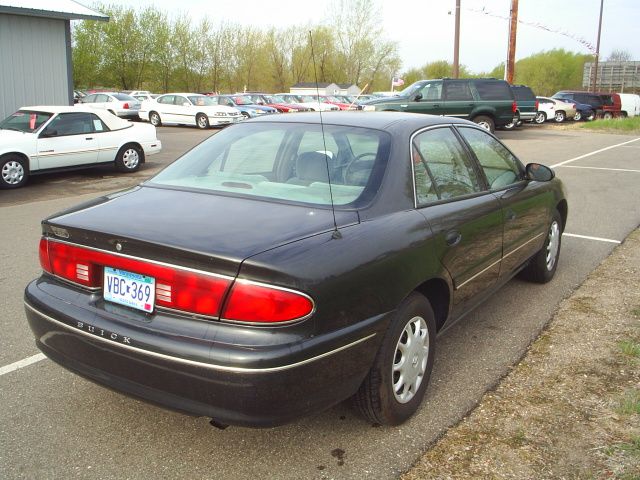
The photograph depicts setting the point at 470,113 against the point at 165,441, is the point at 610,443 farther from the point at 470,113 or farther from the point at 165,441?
the point at 470,113

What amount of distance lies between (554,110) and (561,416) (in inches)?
1327

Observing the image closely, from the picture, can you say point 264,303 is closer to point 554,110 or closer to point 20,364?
point 20,364

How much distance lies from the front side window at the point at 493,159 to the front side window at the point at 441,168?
0.19m

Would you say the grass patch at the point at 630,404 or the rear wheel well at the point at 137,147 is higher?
the rear wheel well at the point at 137,147

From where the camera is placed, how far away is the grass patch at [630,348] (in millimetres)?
3904

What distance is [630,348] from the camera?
397 centimetres

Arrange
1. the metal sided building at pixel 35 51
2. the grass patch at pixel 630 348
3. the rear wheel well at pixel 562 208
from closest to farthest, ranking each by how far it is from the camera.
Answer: the grass patch at pixel 630 348 → the rear wheel well at pixel 562 208 → the metal sided building at pixel 35 51

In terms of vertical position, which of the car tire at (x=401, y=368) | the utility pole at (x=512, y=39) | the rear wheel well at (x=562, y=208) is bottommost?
the car tire at (x=401, y=368)

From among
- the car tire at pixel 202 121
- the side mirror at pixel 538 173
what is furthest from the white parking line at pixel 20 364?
the car tire at pixel 202 121

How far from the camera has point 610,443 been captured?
2.89 metres

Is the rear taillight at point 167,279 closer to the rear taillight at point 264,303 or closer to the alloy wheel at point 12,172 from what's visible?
the rear taillight at point 264,303

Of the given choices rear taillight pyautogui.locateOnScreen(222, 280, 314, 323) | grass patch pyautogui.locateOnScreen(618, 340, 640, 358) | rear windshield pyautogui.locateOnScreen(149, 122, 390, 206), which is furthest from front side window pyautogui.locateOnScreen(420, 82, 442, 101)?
rear taillight pyautogui.locateOnScreen(222, 280, 314, 323)

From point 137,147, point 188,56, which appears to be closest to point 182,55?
point 188,56

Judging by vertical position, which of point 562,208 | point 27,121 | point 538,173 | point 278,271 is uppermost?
point 27,121
